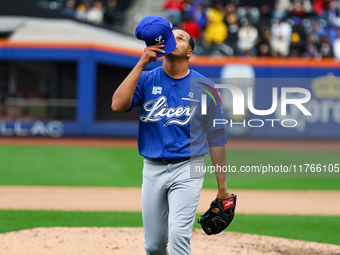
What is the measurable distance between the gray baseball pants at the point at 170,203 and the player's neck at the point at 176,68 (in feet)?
2.07

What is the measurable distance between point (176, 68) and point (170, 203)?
3.22ft

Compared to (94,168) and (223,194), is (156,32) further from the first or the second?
(94,168)

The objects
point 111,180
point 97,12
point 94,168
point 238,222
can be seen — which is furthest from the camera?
point 97,12

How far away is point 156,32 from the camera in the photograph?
3.90 m

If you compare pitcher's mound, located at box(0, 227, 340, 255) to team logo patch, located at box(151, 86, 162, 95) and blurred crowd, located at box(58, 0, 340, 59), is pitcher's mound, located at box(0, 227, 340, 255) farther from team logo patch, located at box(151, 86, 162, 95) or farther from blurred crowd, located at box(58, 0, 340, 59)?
blurred crowd, located at box(58, 0, 340, 59)

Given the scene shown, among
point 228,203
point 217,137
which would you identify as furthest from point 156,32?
point 228,203

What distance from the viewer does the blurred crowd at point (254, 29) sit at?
18906mm

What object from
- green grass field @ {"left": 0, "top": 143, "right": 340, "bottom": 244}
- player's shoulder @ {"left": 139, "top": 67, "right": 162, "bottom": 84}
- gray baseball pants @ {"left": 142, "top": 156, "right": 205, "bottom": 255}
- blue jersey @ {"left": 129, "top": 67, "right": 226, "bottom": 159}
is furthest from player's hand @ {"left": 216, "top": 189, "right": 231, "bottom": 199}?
green grass field @ {"left": 0, "top": 143, "right": 340, "bottom": 244}

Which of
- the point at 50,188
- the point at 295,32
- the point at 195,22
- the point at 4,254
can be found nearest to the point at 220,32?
the point at 195,22

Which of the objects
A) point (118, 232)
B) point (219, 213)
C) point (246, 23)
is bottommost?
point (118, 232)

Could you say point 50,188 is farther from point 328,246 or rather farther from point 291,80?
point 291,80

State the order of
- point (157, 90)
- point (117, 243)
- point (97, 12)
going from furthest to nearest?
point (97, 12) → point (117, 243) → point (157, 90)

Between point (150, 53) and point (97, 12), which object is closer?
point (150, 53)

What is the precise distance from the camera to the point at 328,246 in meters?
6.19
